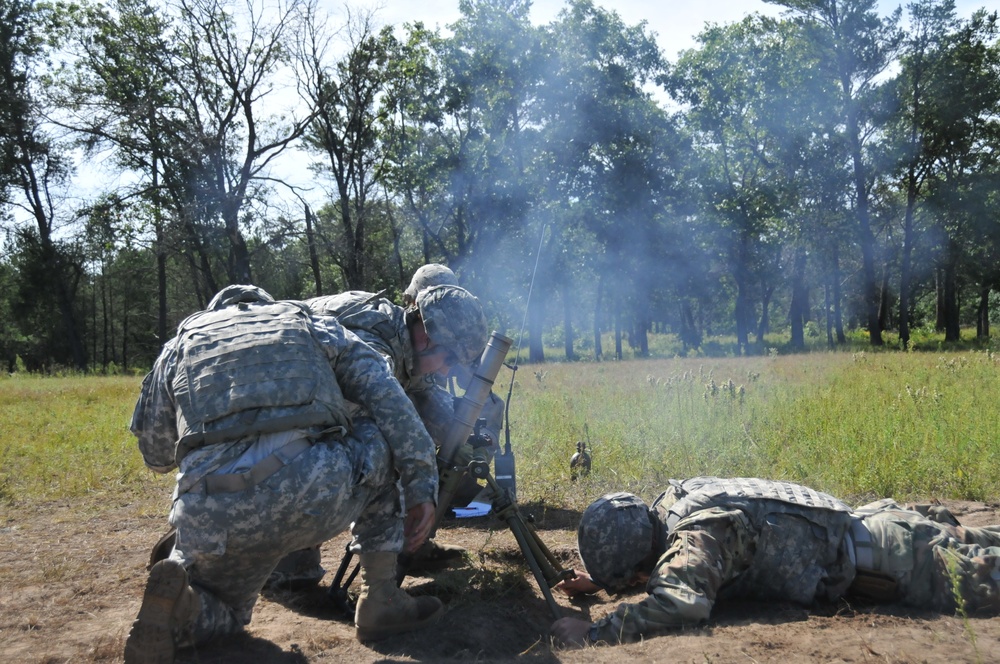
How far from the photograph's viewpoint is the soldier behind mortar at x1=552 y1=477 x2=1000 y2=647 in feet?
10.8

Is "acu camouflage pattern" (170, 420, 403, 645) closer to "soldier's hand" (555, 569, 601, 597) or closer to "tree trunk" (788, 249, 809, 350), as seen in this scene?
"soldier's hand" (555, 569, 601, 597)

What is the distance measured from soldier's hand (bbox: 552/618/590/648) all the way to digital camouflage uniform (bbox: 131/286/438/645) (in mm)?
786

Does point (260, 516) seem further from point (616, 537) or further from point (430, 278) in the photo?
point (430, 278)

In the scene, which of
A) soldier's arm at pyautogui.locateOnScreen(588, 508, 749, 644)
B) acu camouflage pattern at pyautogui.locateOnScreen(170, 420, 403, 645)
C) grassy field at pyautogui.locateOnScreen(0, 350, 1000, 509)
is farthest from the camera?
grassy field at pyautogui.locateOnScreen(0, 350, 1000, 509)

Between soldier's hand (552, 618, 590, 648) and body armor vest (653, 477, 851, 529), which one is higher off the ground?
body armor vest (653, 477, 851, 529)

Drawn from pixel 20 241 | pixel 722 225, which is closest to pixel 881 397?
pixel 722 225

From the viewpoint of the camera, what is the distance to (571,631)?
3.35 meters

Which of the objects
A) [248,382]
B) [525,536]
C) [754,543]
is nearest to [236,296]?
[248,382]

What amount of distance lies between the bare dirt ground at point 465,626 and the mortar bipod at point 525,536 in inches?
8.6

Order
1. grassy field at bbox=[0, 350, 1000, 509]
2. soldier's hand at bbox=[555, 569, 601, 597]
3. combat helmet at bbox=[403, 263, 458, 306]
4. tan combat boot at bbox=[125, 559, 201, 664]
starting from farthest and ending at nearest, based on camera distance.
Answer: grassy field at bbox=[0, 350, 1000, 509], combat helmet at bbox=[403, 263, 458, 306], soldier's hand at bbox=[555, 569, 601, 597], tan combat boot at bbox=[125, 559, 201, 664]

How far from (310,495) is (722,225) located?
29945mm

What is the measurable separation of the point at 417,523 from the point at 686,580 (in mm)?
1147

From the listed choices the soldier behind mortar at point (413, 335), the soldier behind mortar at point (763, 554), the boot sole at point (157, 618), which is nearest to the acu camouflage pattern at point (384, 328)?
the soldier behind mortar at point (413, 335)

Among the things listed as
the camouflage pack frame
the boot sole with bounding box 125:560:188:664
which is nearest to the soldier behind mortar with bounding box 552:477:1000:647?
the camouflage pack frame
